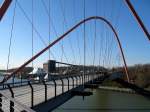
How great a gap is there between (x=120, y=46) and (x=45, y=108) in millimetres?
47543

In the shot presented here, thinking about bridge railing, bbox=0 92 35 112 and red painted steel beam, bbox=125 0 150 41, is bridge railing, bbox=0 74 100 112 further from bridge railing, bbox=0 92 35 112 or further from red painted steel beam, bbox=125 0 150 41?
red painted steel beam, bbox=125 0 150 41

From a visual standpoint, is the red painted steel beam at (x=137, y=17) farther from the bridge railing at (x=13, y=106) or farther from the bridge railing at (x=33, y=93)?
the bridge railing at (x=13, y=106)

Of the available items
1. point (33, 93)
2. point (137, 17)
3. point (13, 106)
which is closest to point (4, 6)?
point (33, 93)

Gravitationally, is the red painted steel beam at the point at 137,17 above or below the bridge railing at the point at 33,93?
above

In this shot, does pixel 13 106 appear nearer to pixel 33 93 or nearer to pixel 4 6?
pixel 33 93

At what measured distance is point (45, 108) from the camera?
13133 mm

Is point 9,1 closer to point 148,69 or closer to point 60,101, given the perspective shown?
point 60,101

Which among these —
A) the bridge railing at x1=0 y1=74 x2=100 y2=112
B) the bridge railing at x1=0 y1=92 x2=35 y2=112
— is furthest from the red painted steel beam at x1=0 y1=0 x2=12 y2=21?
the bridge railing at x1=0 y1=92 x2=35 y2=112

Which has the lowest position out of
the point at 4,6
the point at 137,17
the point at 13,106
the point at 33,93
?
the point at 13,106

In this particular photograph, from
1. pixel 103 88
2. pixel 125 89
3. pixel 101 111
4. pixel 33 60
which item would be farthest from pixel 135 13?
pixel 103 88

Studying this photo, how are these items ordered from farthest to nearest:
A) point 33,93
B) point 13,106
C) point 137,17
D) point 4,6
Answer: point 137,17 → point 4,6 → point 33,93 → point 13,106

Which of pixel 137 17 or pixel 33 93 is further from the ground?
pixel 137 17

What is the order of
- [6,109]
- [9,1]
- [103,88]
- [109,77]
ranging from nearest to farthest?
A: [6,109]
[9,1]
[109,77]
[103,88]

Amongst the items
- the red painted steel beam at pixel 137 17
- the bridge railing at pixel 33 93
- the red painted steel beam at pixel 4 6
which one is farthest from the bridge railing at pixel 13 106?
the red painted steel beam at pixel 137 17
